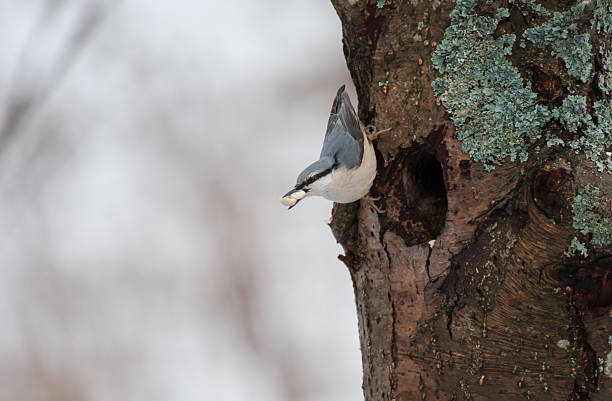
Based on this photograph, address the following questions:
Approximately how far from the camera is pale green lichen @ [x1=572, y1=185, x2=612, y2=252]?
4.28 feet

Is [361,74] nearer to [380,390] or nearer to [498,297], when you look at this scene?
[498,297]

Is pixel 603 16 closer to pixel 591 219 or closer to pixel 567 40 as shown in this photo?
pixel 567 40

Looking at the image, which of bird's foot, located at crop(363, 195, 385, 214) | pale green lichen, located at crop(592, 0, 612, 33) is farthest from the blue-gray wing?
pale green lichen, located at crop(592, 0, 612, 33)

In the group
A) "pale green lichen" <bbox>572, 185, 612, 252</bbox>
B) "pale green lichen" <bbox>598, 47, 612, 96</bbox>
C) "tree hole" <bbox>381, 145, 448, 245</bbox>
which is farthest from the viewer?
"tree hole" <bbox>381, 145, 448, 245</bbox>

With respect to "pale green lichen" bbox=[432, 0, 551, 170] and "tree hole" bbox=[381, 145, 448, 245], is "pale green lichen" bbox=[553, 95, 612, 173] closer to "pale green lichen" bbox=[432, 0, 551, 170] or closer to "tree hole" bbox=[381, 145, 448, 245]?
Answer: "pale green lichen" bbox=[432, 0, 551, 170]

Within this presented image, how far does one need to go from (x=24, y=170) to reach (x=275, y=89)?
47.7 inches

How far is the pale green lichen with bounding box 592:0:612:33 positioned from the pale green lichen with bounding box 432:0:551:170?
21 centimetres

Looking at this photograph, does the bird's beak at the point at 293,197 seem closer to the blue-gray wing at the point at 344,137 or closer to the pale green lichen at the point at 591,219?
the blue-gray wing at the point at 344,137

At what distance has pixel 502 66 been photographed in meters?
1.41

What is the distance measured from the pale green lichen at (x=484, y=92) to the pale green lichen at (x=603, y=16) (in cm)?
21

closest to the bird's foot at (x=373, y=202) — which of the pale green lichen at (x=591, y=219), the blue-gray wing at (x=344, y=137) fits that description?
the blue-gray wing at (x=344, y=137)

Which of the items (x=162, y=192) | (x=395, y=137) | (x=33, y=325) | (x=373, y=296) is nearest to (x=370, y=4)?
(x=395, y=137)

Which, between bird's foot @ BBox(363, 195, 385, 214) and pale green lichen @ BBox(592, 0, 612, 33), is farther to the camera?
bird's foot @ BBox(363, 195, 385, 214)

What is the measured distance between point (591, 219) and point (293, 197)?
30.6 inches
